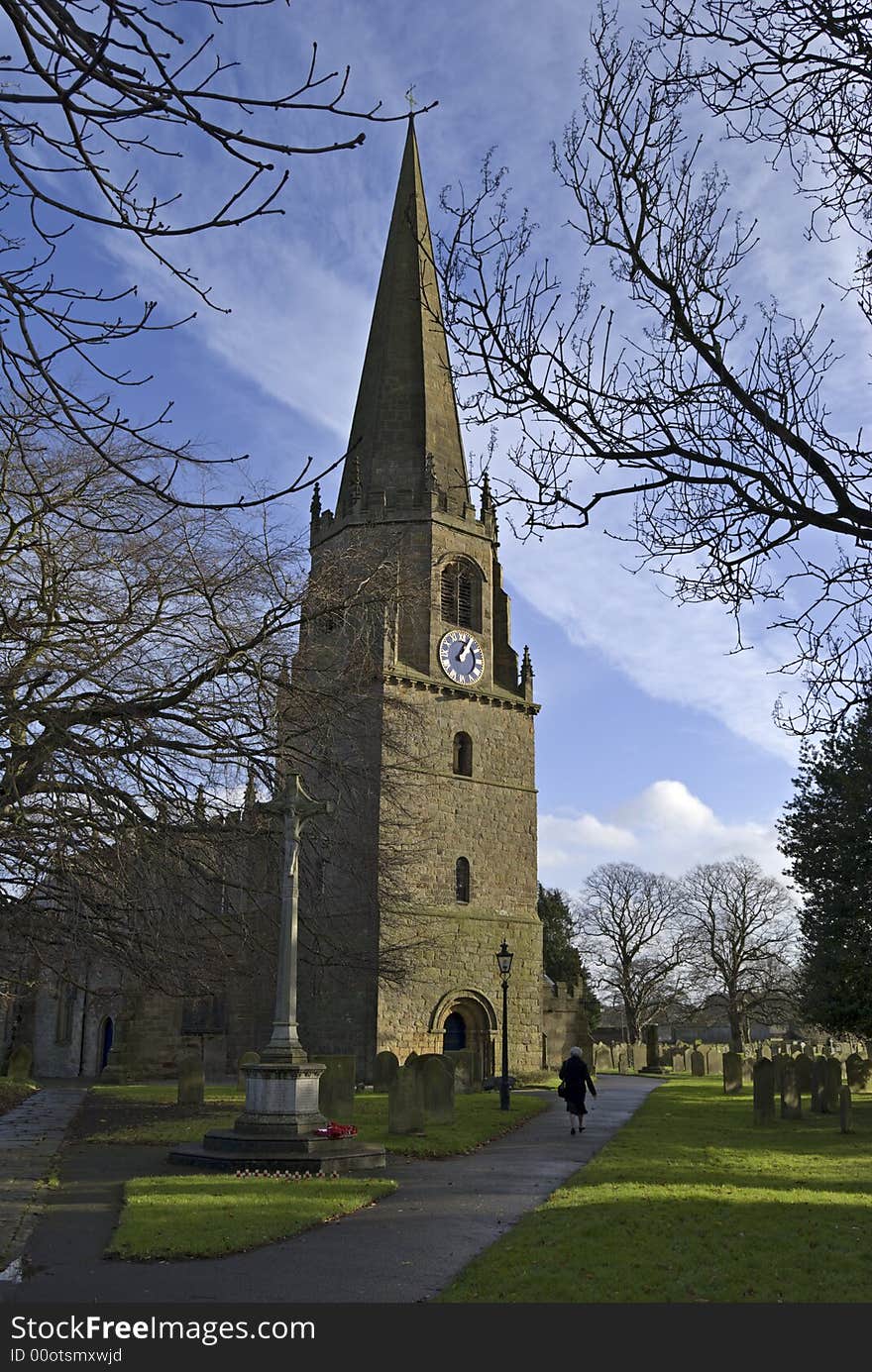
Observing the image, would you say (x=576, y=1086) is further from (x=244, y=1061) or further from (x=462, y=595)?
(x=462, y=595)

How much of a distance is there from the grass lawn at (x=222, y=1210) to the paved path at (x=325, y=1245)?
0.16 metres

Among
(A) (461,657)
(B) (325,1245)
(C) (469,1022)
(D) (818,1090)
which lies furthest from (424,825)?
(B) (325,1245)

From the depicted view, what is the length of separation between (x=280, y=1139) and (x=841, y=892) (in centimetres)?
1422

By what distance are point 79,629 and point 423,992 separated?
2262 centimetres

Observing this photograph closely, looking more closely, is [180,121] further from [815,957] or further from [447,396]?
[447,396]

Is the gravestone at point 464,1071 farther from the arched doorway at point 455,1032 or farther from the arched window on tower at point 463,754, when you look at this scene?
the arched window on tower at point 463,754

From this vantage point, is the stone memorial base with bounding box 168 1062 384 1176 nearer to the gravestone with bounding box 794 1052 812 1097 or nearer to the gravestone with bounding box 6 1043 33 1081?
the gravestone with bounding box 794 1052 812 1097

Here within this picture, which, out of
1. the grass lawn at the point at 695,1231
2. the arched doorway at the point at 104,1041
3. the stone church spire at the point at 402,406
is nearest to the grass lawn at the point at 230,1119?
the grass lawn at the point at 695,1231

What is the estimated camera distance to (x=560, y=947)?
191ft

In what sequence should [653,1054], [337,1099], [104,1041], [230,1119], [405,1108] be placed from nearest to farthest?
[405,1108] < [337,1099] < [230,1119] < [104,1041] < [653,1054]

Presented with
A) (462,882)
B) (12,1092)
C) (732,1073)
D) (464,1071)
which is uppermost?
(462,882)

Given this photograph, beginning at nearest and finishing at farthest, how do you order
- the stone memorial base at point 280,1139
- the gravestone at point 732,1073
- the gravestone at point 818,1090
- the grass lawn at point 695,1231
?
the grass lawn at point 695,1231 → the stone memorial base at point 280,1139 → the gravestone at point 818,1090 → the gravestone at point 732,1073

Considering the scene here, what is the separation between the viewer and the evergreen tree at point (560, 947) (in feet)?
188

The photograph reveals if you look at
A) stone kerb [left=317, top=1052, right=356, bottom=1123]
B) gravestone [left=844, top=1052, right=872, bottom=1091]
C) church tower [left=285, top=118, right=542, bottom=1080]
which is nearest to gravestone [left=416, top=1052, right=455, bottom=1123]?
stone kerb [left=317, top=1052, right=356, bottom=1123]
